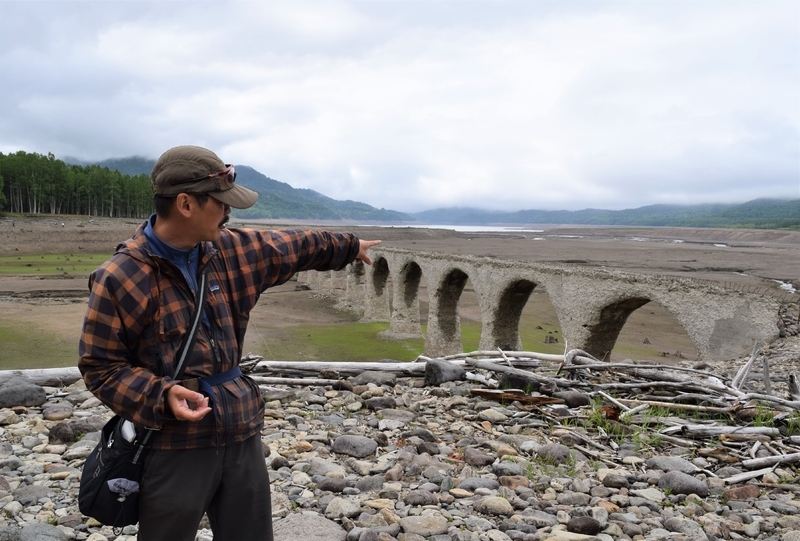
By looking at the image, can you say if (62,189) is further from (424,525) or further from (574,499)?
(574,499)

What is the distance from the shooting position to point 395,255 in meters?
34.5

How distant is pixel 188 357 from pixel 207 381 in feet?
0.45

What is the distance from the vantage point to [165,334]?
7.36 ft

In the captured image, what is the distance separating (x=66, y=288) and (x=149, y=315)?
1581 inches

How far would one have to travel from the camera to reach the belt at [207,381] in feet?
7.53

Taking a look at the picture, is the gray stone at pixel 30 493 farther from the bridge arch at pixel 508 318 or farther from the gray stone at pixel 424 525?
the bridge arch at pixel 508 318

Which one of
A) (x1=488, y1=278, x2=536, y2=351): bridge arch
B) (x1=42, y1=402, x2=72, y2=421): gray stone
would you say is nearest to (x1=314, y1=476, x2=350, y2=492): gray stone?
(x1=42, y1=402, x2=72, y2=421): gray stone

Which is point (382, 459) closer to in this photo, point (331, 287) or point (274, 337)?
point (274, 337)

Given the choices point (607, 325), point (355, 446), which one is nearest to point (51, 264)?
point (607, 325)

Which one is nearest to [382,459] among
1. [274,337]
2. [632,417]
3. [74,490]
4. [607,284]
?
[74,490]

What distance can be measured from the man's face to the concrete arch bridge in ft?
54.4

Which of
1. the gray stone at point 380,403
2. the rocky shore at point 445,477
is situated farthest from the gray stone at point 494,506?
the gray stone at point 380,403

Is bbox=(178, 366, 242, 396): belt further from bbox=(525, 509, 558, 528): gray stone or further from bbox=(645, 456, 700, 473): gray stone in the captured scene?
bbox=(645, 456, 700, 473): gray stone

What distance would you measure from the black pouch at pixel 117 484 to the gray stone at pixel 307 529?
4.06 ft
